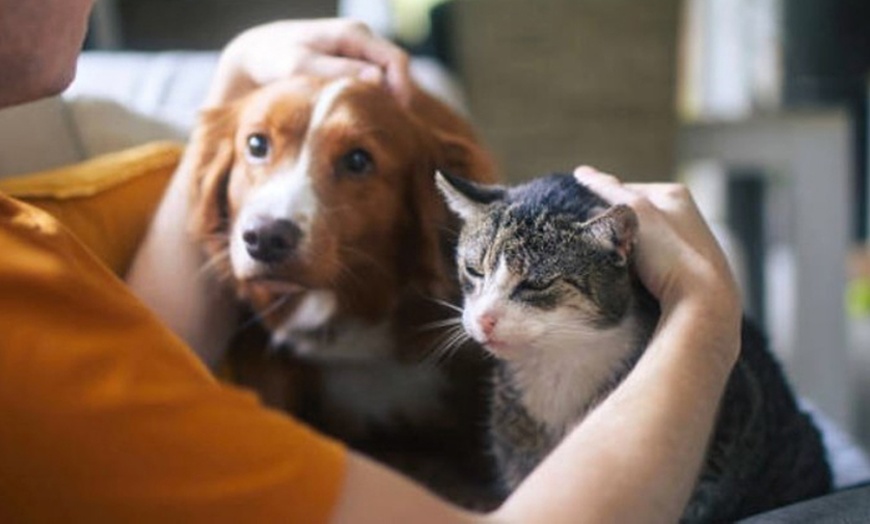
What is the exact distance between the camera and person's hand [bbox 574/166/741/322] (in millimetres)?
760

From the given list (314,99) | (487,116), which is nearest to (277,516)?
(314,99)

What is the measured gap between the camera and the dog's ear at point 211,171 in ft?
3.26

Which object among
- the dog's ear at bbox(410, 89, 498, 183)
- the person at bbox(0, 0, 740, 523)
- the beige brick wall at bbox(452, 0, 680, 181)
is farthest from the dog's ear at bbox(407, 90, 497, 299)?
the beige brick wall at bbox(452, 0, 680, 181)

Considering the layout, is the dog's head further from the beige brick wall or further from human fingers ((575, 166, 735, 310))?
the beige brick wall

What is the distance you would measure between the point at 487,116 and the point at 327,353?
855 mm

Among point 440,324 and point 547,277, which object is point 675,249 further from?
point 440,324

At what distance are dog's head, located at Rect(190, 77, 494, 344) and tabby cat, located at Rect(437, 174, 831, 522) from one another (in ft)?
0.21

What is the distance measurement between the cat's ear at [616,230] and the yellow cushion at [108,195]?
49 centimetres

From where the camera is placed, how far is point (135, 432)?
55 centimetres

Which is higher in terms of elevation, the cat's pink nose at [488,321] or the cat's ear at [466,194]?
the cat's ear at [466,194]

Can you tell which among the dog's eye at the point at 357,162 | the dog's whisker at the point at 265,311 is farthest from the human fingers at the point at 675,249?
the dog's whisker at the point at 265,311

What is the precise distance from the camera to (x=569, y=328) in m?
0.84

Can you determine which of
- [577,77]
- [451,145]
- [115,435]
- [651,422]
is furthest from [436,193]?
[577,77]

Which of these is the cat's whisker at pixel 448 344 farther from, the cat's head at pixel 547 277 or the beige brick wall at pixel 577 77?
the beige brick wall at pixel 577 77
